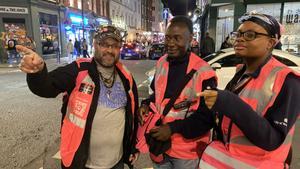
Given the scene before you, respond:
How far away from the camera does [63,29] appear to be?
27656mm

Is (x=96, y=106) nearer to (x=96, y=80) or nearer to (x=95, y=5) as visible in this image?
(x=96, y=80)

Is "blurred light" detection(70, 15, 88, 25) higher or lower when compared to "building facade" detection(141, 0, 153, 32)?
lower

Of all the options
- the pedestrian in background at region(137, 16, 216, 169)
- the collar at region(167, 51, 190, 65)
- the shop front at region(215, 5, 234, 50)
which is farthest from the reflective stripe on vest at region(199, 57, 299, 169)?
the shop front at region(215, 5, 234, 50)

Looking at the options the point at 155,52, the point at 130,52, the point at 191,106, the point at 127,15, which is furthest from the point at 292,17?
the point at 127,15

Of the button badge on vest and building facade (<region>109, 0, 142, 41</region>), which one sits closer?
the button badge on vest

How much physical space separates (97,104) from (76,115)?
0.57ft

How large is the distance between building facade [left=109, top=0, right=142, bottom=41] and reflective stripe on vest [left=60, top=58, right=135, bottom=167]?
120ft

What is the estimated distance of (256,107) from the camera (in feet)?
4.89

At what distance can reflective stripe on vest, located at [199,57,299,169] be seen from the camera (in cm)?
147

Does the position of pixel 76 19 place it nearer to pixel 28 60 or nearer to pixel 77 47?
pixel 77 47

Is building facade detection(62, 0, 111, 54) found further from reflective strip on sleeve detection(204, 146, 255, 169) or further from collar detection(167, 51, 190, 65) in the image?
reflective strip on sleeve detection(204, 146, 255, 169)

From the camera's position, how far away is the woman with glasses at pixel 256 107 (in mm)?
1402

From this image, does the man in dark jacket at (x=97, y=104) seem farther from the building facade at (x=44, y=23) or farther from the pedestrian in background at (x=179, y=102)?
the building facade at (x=44, y=23)


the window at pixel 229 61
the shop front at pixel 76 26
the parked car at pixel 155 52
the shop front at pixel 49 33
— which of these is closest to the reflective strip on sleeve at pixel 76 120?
the window at pixel 229 61
